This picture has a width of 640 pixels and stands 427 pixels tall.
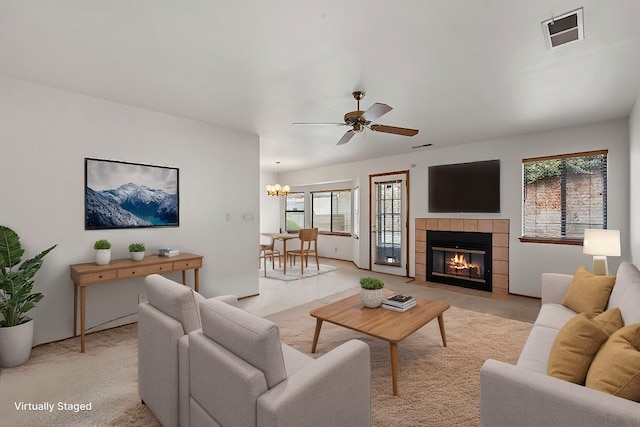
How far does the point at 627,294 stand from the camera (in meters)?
1.90

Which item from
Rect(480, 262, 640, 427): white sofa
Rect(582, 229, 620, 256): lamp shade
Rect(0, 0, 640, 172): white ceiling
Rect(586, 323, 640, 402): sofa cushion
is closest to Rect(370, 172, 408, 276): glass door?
Rect(0, 0, 640, 172): white ceiling

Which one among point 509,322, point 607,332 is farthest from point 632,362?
point 509,322

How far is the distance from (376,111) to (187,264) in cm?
269

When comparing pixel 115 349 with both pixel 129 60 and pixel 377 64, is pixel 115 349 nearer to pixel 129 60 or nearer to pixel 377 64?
pixel 129 60

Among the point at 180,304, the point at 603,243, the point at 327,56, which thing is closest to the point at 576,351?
the point at 180,304

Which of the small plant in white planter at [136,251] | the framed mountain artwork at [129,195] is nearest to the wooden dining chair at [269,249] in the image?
the framed mountain artwork at [129,195]

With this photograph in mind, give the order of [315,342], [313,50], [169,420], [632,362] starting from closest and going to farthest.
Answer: [632,362] < [169,420] < [313,50] < [315,342]

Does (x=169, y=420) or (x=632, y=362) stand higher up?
(x=632, y=362)

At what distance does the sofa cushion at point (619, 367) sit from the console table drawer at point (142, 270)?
11.6ft

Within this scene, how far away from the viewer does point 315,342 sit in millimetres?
2715

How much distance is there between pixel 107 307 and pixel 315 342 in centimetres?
238

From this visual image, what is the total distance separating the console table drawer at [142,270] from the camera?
9.97ft

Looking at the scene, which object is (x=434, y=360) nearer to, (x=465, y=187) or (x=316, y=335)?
(x=316, y=335)

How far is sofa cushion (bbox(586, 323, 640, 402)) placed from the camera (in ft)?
3.84
